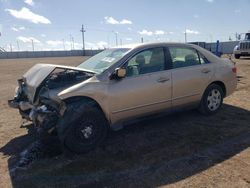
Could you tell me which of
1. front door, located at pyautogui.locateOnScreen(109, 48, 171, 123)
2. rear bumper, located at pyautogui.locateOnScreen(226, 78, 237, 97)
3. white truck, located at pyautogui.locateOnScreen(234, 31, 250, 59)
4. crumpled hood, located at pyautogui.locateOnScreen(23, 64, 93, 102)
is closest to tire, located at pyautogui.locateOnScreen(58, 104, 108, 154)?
front door, located at pyautogui.locateOnScreen(109, 48, 171, 123)

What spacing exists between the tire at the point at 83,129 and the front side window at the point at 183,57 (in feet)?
6.39

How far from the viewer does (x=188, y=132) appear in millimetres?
5879

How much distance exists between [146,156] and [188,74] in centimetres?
218

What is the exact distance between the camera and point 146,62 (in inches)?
231

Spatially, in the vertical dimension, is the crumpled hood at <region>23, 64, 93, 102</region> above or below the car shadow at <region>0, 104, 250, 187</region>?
above

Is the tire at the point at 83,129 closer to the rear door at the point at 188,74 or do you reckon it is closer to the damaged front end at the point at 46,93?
the damaged front end at the point at 46,93

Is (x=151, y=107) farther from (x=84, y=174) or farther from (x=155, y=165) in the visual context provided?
(x=84, y=174)

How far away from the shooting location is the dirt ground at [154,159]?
4117 mm

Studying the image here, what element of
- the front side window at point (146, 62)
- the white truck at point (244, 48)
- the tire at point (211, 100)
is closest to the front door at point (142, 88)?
the front side window at point (146, 62)

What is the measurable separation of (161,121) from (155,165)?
7.13 feet

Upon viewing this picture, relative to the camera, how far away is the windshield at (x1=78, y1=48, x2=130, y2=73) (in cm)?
569

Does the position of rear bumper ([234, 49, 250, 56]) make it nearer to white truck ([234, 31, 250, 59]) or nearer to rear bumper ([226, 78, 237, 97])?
→ white truck ([234, 31, 250, 59])

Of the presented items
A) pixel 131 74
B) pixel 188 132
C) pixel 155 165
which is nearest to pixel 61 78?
pixel 131 74

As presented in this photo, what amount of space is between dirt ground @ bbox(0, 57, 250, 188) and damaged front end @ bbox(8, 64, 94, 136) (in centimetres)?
57
